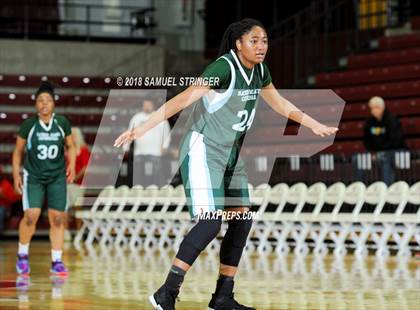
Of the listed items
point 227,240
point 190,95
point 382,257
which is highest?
point 190,95

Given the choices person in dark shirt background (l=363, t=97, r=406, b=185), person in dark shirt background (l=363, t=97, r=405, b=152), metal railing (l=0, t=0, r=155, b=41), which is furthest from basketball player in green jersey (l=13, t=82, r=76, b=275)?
metal railing (l=0, t=0, r=155, b=41)

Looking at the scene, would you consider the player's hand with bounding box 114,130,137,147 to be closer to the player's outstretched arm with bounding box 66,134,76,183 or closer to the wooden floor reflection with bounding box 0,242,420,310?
the wooden floor reflection with bounding box 0,242,420,310

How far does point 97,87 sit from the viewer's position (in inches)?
885

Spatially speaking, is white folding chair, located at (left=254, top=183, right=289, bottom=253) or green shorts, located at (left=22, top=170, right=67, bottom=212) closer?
green shorts, located at (left=22, top=170, right=67, bottom=212)

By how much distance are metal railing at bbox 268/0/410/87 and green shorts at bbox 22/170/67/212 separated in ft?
36.2

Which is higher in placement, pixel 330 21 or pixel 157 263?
pixel 330 21

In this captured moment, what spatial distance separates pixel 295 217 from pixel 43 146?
15.5ft

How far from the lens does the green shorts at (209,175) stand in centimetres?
720

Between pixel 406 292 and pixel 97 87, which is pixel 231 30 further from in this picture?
pixel 97 87

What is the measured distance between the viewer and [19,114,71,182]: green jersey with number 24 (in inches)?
430

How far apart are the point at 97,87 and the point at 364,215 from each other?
9.54 m

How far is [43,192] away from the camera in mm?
11109

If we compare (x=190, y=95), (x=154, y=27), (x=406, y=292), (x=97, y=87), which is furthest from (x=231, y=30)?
(x=154, y=27)

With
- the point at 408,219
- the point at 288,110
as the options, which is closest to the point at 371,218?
the point at 408,219
